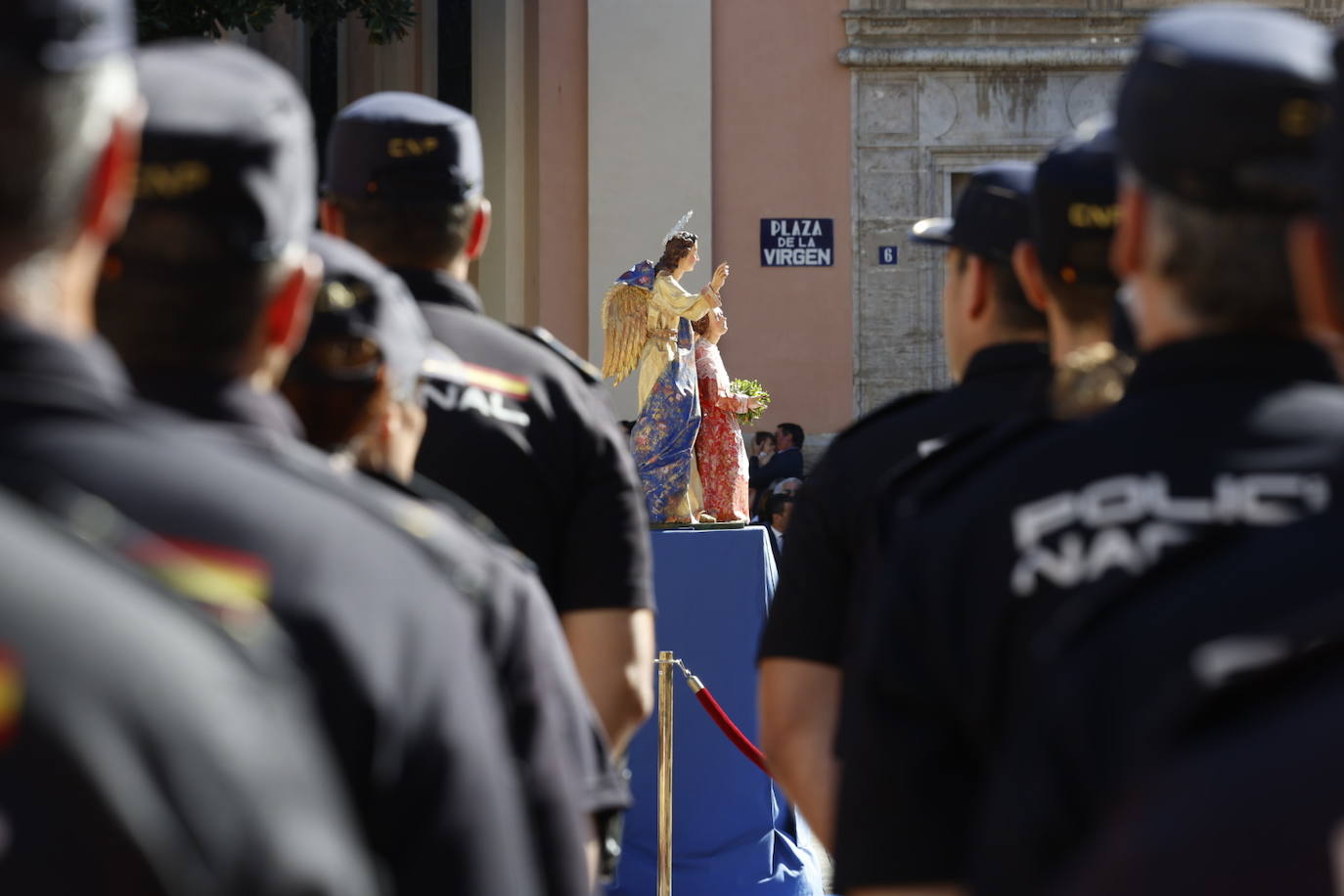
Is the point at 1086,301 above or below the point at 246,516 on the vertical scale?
above

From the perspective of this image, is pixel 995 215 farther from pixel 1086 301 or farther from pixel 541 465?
pixel 541 465

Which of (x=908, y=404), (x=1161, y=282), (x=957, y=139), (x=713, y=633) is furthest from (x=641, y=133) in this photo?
(x=1161, y=282)

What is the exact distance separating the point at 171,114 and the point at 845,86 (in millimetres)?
15799

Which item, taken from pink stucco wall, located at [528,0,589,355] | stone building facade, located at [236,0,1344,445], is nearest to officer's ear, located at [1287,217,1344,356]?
stone building facade, located at [236,0,1344,445]

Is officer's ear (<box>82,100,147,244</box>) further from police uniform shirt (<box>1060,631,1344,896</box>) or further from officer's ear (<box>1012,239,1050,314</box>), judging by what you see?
officer's ear (<box>1012,239,1050,314</box>)

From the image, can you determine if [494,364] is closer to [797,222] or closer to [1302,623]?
[1302,623]

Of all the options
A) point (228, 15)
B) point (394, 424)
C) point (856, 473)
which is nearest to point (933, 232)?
point (856, 473)

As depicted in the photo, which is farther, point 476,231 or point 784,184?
point 784,184

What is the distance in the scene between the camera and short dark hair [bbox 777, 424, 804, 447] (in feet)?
50.7

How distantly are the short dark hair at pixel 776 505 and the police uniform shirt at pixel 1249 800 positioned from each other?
10439mm

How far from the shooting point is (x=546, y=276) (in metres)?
16.8

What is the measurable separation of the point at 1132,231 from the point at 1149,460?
0.19 metres

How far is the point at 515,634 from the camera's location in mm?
1648

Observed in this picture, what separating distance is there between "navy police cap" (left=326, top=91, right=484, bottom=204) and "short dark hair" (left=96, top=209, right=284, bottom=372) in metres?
1.32
